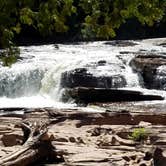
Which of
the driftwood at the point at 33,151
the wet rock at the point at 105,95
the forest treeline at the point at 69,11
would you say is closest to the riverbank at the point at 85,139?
the driftwood at the point at 33,151

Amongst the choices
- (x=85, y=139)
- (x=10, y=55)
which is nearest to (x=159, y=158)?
(x=10, y=55)

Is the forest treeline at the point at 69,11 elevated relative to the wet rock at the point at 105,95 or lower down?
elevated

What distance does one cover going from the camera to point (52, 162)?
29.3 feet

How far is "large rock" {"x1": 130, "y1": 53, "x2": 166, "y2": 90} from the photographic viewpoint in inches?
860

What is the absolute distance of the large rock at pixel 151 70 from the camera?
21844 millimetres

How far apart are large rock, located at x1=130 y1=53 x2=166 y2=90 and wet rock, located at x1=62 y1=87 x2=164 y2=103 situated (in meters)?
1.97

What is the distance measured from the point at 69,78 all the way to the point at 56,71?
4.16 feet

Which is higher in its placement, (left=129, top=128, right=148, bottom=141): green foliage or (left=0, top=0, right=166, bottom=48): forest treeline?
(left=0, top=0, right=166, bottom=48): forest treeline

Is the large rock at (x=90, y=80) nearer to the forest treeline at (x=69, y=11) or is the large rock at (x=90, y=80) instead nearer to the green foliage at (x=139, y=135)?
the green foliage at (x=139, y=135)

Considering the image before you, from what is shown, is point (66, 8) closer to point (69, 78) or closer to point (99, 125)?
point (99, 125)

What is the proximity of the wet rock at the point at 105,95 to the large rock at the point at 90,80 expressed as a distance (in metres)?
1.38

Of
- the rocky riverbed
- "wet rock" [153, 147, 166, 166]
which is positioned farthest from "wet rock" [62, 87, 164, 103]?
"wet rock" [153, 147, 166, 166]

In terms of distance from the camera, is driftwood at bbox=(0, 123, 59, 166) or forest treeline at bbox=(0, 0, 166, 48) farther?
driftwood at bbox=(0, 123, 59, 166)

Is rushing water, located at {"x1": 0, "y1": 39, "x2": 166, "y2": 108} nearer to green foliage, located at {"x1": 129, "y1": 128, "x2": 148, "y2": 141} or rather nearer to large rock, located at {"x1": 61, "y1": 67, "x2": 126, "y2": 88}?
large rock, located at {"x1": 61, "y1": 67, "x2": 126, "y2": 88}
